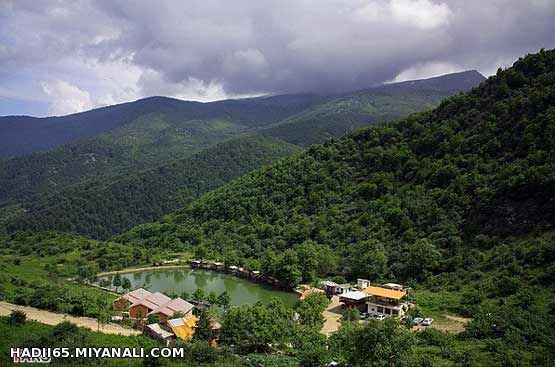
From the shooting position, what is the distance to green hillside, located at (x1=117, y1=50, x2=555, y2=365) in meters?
33.4

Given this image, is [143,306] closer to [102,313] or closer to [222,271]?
[102,313]

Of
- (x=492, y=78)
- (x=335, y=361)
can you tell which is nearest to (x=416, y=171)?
(x=492, y=78)

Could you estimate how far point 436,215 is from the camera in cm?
4791

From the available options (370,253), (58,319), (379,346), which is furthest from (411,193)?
(58,319)

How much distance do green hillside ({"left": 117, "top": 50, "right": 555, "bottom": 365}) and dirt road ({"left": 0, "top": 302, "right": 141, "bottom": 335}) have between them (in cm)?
1962

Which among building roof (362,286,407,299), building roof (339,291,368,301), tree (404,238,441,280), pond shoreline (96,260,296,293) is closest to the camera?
building roof (362,286,407,299)

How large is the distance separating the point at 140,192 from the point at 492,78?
333ft

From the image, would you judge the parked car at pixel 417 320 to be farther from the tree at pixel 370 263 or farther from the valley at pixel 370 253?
the tree at pixel 370 263

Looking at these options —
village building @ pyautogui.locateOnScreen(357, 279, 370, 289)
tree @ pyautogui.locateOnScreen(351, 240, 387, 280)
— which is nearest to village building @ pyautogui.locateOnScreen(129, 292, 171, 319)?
village building @ pyautogui.locateOnScreen(357, 279, 370, 289)

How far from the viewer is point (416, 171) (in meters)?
57.1

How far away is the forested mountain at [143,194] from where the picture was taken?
123938 millimetres

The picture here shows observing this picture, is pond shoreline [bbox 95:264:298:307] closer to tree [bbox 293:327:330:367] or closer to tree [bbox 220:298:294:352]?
tree [bbox 220:298:294:352]

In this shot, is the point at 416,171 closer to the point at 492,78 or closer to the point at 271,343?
the point at 492,78

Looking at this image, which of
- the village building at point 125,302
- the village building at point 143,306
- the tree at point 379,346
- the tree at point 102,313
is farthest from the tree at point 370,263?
the tree at point 102,313
